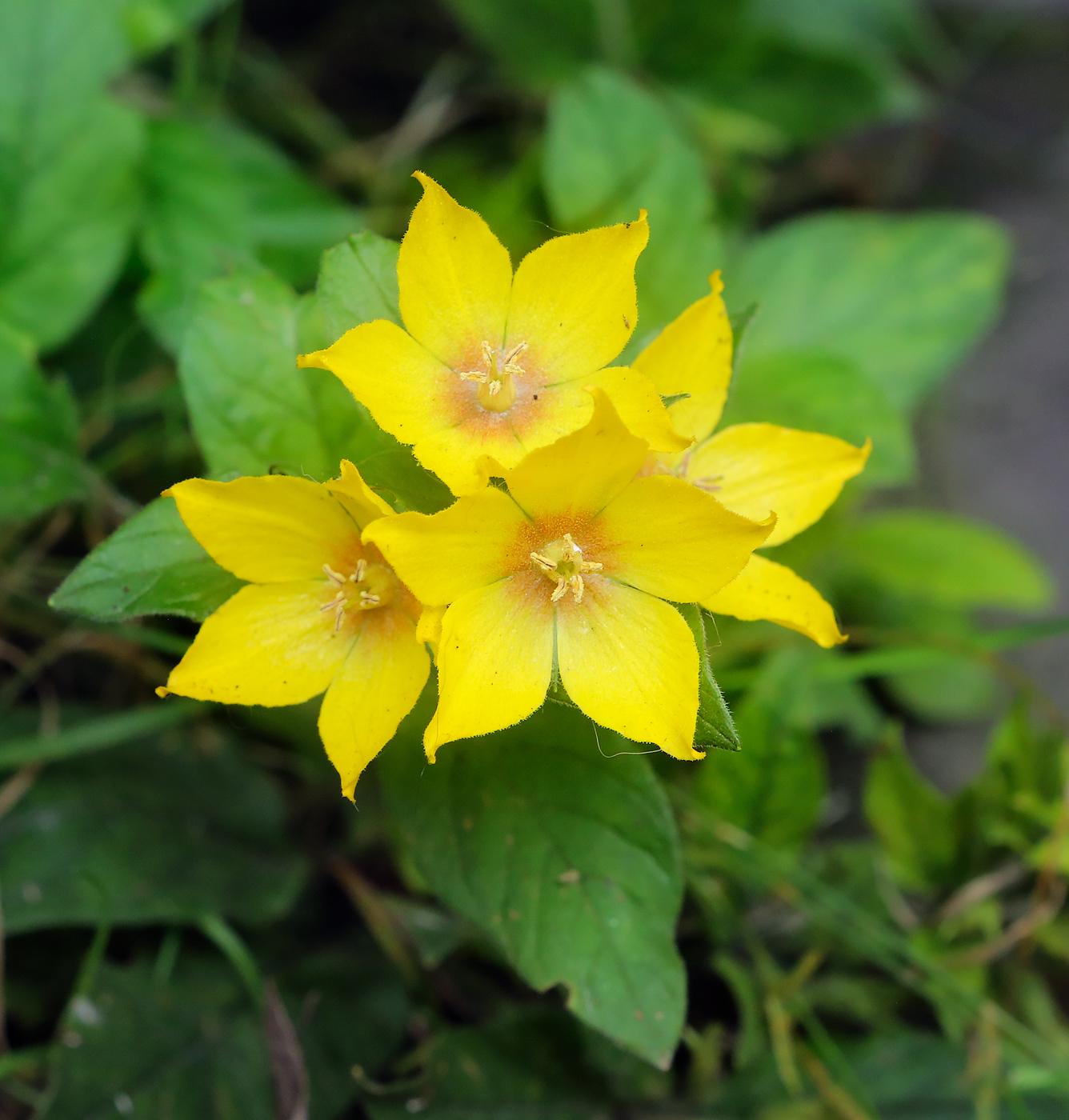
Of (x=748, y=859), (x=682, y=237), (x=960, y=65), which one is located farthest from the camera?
(x=960, y=65)

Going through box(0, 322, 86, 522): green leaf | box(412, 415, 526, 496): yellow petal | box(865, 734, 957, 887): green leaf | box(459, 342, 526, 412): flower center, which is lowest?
box(865, 734, 957, 887): green leaf

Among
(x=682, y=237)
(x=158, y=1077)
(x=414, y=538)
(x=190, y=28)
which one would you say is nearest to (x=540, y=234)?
(x=682, y=237)

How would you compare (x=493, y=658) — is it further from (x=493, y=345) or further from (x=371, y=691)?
(x=493, y=345)

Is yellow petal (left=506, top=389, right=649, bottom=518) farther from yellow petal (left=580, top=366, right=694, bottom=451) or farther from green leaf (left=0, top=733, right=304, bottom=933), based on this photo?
green leaf (left=0, top=733, right=304, bottom=933)

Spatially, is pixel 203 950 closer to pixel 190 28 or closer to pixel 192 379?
pixel 192 379

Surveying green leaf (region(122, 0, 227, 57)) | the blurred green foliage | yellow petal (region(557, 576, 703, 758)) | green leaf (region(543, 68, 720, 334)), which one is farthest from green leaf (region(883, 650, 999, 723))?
green leaf (region(122, 0, 227, 57))

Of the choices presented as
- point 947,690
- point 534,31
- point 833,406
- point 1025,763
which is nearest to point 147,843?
point 833,406
